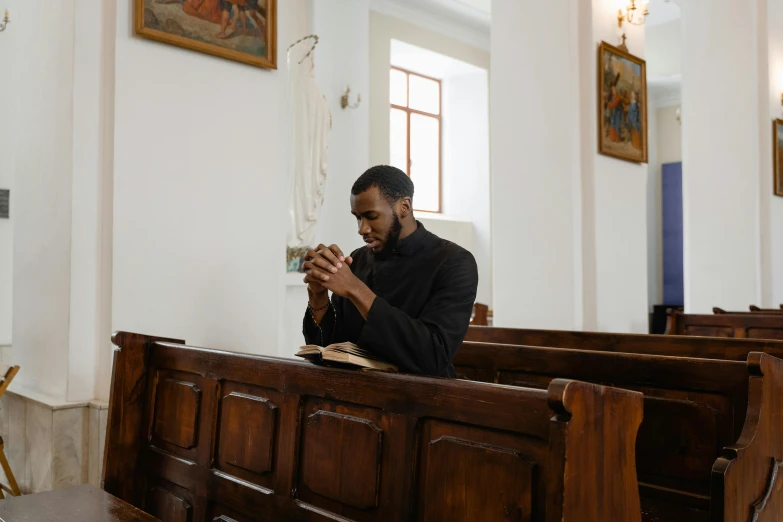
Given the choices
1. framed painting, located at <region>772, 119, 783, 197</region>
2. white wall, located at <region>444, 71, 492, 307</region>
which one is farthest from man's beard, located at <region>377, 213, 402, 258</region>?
white wall, located at <region>444, 71, 492, 307</region>

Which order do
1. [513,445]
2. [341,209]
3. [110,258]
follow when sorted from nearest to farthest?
1. [513,445]
2. [110,258]
3. [341,209]

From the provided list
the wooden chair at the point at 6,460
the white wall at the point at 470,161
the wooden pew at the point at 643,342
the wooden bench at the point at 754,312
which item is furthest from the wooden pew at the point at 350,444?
the white wall at the point at 470,161

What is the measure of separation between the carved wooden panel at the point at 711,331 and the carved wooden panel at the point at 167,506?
4.52 m

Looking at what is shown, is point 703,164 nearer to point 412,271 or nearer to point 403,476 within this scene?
point 412,271

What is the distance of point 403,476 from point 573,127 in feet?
13.5

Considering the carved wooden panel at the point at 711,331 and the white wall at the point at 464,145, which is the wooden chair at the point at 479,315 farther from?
the carved wooden panel at the point at 711,331

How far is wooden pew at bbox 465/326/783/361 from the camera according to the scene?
331 centimetres

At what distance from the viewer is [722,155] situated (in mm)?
8516

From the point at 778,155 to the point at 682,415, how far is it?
24.3 ft

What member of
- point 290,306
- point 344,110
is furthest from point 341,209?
point 290,306

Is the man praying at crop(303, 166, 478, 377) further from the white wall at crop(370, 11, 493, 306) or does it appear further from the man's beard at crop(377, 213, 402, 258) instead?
the white wall at crop(370, 11, 493, 306)

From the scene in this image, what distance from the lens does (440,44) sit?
1152 centimetres

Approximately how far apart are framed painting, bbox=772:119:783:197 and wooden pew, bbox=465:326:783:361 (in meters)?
5.93

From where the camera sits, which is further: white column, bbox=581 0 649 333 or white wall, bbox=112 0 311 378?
white column, bbox=581 0 649 333
